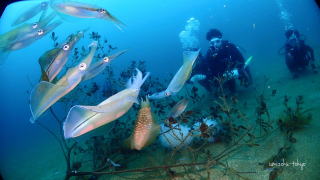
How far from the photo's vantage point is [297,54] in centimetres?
1052

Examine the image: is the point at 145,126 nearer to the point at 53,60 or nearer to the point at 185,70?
the point at 185,70

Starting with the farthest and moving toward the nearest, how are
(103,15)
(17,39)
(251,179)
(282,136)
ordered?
(282,136) → (251,179) → (17,39) → (103,15)

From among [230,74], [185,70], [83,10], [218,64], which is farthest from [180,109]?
[218,64]

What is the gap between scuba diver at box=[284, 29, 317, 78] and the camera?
34.4 feet

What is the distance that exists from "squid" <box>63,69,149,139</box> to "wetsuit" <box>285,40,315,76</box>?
31.9 feet

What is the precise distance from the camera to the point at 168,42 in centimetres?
8919

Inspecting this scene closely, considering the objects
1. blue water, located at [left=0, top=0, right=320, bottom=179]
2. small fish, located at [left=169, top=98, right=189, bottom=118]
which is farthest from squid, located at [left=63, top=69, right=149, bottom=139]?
blue water, located at [left=0, top=0, right=320, bottom=179]

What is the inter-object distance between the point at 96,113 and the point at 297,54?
10378 millimetres

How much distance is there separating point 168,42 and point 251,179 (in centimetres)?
8705

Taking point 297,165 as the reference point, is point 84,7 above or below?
above

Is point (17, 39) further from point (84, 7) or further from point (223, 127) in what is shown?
point (223, 127)

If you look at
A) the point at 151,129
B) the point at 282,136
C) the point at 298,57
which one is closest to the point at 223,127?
the point at 282,136

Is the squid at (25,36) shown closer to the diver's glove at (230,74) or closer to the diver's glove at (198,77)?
the diver's glove at (230,74)

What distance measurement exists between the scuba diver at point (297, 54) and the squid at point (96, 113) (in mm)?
9760
